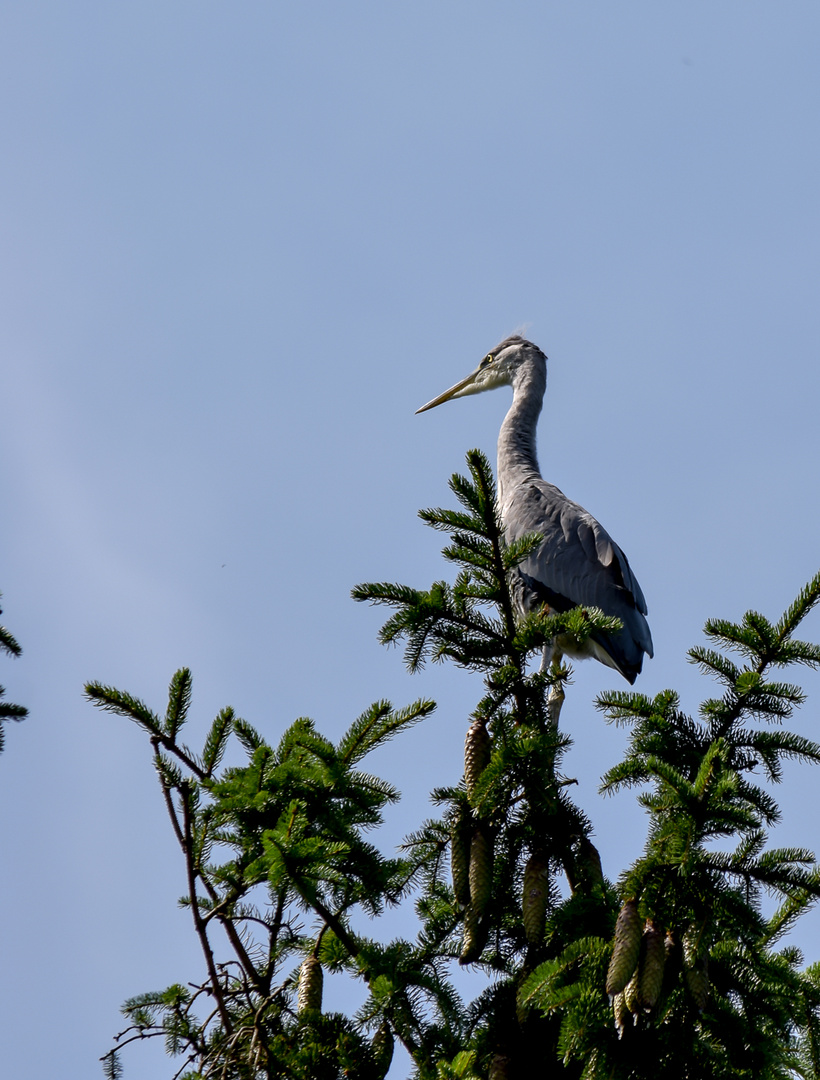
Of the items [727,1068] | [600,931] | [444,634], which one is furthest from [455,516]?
[727,1068]

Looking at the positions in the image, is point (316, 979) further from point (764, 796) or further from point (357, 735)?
point (764, 796)

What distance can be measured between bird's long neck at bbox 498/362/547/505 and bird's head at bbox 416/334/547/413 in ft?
0.48

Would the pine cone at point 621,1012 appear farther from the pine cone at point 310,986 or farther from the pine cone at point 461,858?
the pine cone at point 310,986

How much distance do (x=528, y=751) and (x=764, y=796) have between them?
696 mm

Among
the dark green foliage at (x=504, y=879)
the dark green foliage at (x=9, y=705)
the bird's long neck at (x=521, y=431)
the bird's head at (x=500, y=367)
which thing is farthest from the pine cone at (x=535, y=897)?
the bird's head at (x=500, y=367)

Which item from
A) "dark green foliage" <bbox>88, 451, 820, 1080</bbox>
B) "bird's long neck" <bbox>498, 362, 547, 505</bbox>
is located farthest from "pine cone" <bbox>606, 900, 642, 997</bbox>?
"bird's long neck" <bbox>498, 362, 547, 505</bbox>

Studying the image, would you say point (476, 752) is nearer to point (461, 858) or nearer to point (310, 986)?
point (461, 858)

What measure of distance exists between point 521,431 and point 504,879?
17.1ft

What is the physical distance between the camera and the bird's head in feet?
30.4

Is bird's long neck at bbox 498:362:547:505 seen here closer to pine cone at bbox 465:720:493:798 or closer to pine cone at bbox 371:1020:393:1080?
pine cone at bbox 465:720:493:798

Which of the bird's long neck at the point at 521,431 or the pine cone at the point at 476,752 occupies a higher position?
the bird's long neck at the point at 521,431

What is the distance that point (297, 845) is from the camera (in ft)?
9.47

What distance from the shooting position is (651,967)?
268cm

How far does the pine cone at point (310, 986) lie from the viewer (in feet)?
10.5
